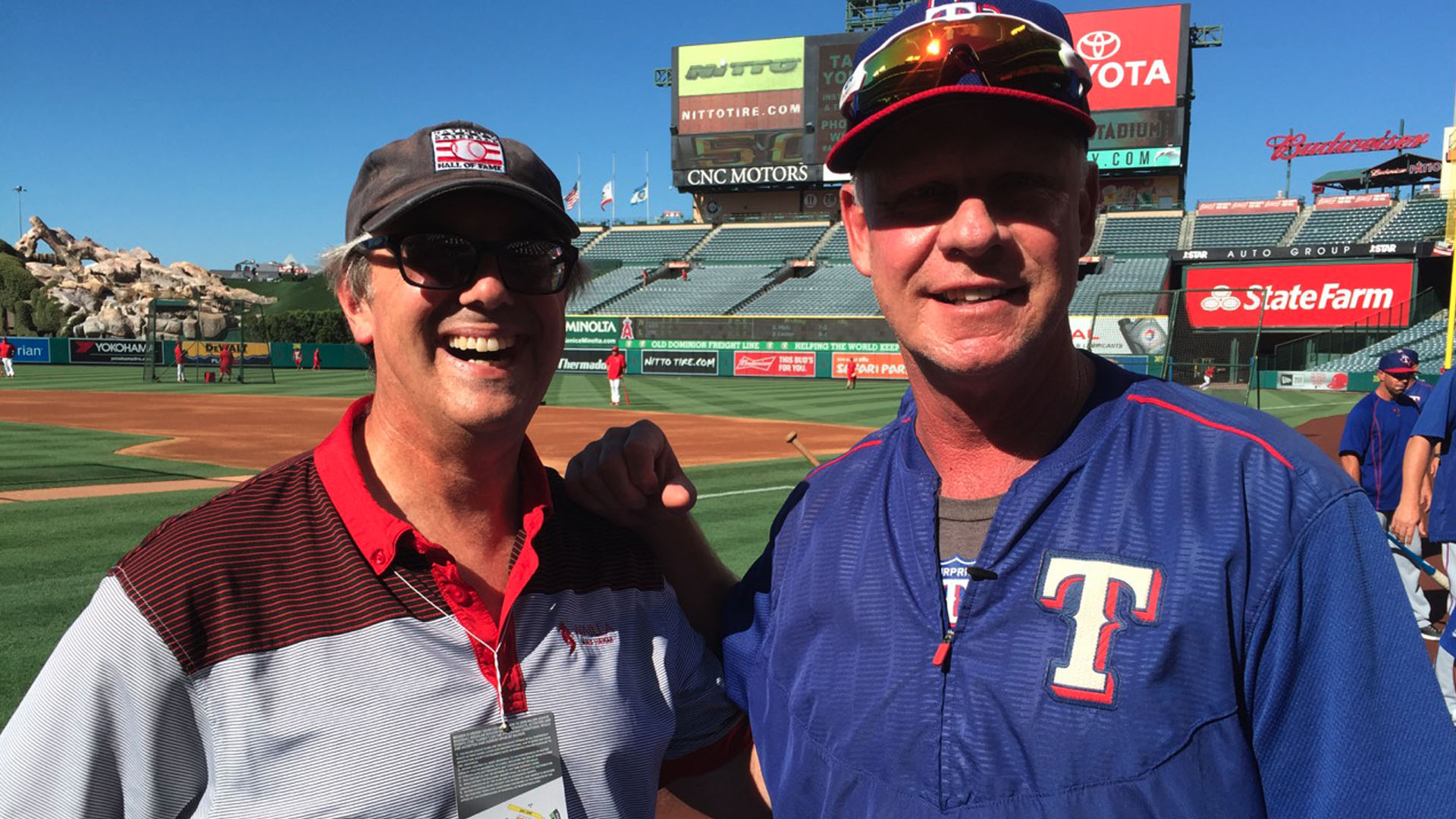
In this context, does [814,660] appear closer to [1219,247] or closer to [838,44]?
[1219,247]

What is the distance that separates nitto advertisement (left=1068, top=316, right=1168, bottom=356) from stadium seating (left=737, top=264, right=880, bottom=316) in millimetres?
8886

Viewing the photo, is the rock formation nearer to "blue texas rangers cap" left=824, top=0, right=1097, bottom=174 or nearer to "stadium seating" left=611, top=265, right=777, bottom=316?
"stadium seating" left=611, top=265, right=777, bottom=316

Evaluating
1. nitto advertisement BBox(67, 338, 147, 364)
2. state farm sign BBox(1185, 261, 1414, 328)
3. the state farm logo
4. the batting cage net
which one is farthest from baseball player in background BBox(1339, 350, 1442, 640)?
nitto advertisement BBox(67, 338, 147, 364)

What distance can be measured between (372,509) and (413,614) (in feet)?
0.75

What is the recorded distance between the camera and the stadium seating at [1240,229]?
155ft

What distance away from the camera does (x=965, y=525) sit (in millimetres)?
1716

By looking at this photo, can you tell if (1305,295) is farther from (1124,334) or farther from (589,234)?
(589,234)

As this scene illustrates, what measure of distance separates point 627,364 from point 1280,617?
4324cm

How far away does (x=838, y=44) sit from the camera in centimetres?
5341

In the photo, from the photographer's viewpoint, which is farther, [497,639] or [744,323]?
[744,323]

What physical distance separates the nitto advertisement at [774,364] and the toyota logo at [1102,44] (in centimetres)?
2294

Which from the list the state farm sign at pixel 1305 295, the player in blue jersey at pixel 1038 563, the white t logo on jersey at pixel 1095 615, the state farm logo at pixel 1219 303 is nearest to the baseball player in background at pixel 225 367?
the player in blue jersey at pixel 1038 563

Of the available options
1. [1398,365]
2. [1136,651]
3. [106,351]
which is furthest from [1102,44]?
[1136,651]

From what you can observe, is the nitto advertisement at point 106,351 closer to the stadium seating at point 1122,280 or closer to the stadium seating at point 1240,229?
the stadium seating at point 1122,280
